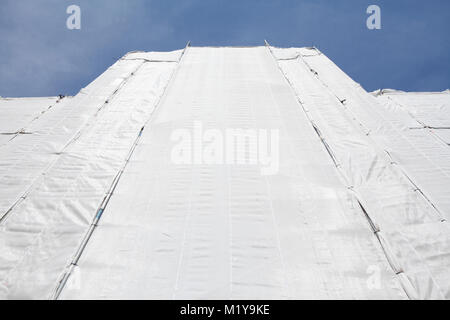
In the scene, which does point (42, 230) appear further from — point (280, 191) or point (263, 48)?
point (263, 48)

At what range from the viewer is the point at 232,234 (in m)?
2.81

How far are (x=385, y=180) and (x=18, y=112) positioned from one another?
23.2 ft

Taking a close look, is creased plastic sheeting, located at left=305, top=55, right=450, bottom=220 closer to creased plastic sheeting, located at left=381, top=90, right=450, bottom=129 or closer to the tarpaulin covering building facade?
the tarpaulin covering building facade

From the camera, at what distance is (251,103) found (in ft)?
17.4

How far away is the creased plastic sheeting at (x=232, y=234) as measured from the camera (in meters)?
2.34

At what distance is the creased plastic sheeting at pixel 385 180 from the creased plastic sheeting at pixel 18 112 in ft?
17.8

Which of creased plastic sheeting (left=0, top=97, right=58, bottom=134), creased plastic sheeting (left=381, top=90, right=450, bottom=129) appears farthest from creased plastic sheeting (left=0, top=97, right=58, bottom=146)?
creased plastic sheeting (left=381, top=90, right=450, bottom=129)

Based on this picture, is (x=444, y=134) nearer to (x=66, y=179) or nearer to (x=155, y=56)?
(x=66, y=179)

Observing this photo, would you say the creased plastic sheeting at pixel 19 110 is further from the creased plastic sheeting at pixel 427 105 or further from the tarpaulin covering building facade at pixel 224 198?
the creased plastic sheeting at pixel 427 105

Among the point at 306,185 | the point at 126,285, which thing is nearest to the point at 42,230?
the point at 126,285

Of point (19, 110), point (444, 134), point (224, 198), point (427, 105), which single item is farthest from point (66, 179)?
point (427, 105)

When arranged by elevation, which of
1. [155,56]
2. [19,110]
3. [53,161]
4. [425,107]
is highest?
[155,56]

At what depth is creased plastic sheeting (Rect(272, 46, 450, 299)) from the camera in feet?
8.06

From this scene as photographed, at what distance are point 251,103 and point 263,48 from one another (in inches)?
Result: 191
